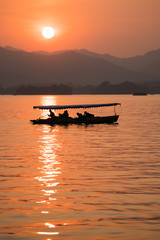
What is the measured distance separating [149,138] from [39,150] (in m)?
15.0

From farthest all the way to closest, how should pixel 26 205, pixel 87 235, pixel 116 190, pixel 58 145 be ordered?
pixel 58 145
pixel 116 190
pixel 26 205
pixel 87 235

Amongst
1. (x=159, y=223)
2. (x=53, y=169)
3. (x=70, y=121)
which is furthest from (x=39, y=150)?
(x=70, y=121)

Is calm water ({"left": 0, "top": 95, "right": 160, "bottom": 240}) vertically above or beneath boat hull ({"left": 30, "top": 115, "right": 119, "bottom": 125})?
beneath

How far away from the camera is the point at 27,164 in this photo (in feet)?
99.3

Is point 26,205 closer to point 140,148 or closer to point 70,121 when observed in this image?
point 140,148

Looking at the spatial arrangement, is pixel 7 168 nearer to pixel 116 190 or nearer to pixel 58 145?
pixel 116 190

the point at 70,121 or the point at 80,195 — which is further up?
the point at 70,121

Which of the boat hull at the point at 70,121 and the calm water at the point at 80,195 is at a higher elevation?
the boat hull at the point at 70,121

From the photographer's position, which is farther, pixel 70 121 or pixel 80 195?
pixel 70 121

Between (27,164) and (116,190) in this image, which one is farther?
(27,164)

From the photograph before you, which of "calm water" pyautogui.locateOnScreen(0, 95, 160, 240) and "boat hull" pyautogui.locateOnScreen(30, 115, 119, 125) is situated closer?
"calm water" pyautogui.locateOnScreen(0, 95, 160, 240)

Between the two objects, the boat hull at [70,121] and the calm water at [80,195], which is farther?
the boat hull at [70,121]

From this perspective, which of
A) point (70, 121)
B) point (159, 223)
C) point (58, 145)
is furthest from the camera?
point (70, 121)

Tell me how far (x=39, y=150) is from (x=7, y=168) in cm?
1107
